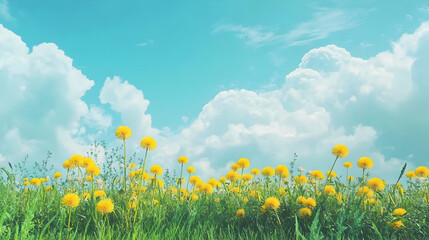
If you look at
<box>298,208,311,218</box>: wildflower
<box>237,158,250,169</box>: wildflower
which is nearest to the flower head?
<box>298,208,311,218</box>: wildflower

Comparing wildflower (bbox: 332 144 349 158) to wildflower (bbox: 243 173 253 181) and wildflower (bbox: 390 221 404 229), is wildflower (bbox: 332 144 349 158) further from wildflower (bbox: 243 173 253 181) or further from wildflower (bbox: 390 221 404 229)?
wildflower (bbox: 243 173 253 181)

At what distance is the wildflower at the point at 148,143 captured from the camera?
3785mm

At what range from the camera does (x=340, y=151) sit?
4.56 meters

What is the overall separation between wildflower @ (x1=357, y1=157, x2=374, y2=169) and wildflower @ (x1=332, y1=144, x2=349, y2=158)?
0.85ft

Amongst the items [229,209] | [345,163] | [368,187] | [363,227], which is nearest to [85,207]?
[229,209]

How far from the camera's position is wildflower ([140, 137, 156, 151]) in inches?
149

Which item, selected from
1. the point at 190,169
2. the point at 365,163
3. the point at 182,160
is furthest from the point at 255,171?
the point at 365,163

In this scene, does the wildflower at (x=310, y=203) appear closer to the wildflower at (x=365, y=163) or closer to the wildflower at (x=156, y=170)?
the wildflower at (x=365, y=163)

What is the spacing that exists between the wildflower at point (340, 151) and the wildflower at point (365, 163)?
0.85 feet

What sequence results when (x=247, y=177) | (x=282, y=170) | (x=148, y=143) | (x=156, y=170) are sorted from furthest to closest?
(x=247, y=177), (x=282, y=170), (x=156, y=170), (x=148, y=143)

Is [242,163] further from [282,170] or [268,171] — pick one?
[282,170]

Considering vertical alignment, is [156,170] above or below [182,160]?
below

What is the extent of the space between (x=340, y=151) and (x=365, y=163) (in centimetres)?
37

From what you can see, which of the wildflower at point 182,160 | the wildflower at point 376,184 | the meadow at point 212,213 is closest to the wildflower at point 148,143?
the meadow at point 212,213
